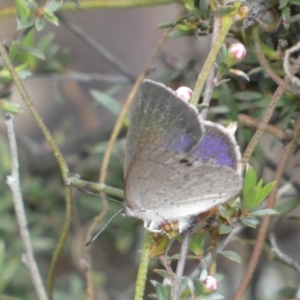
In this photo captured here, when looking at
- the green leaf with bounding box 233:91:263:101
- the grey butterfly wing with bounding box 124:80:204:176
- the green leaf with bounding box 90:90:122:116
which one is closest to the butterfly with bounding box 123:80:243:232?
A: the grey butterfly wing with bounding box 124:80:204:176

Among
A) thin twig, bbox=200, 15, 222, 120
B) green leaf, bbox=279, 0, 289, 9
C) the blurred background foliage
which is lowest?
the blurred background foliage

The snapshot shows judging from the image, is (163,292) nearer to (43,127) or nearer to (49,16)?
(43,127)

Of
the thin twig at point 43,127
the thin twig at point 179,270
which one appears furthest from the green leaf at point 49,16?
the thin twig at point 179,270

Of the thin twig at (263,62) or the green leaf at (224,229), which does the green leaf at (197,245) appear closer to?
the green leaf at (224,229)

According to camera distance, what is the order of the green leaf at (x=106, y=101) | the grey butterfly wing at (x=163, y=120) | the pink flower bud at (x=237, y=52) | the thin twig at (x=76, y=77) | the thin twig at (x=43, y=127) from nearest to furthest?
the grey butterfly wing at (x=163, y=120)
the pink flower bud at (x=237, y=52)
the thin twig at (x=43, y=127)
the green leaf at (x=106, y=101)
the thin twig at (x=76, y=77)

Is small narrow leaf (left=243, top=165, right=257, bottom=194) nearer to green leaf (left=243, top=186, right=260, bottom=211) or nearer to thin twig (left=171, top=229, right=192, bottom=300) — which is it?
green leaf (left=243, top=186, right=260, bottom=211)

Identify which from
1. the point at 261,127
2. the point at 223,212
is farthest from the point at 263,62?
the point at 223,212

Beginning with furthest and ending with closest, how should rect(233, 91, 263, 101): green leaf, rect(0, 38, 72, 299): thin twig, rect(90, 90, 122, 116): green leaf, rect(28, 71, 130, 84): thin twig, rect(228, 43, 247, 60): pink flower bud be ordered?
rect(28, 71, 130, 84): thin twig, rect(90, 90, 122, 116): green leaf, rect(233, 91, 263, 101): green leaf, rect(0, 38, 72, 299): thin twig, rect(228, 43, 247, 60): pink flower bud
